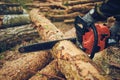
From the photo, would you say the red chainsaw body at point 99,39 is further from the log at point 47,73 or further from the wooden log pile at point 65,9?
the wooden log pile at point 65,9

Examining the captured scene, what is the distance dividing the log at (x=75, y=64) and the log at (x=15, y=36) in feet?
5.42

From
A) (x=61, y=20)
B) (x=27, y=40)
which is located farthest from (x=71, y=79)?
(x=61, y=20)

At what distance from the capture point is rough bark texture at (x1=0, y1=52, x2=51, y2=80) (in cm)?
335

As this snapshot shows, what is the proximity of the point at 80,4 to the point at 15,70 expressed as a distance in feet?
14.5

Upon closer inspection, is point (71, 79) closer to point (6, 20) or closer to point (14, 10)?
point (6, 20)

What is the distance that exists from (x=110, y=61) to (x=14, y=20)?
104 inches

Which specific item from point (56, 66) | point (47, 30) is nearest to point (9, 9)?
point (47, 30)

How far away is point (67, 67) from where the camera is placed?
9.89ft

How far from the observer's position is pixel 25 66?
3.52 m

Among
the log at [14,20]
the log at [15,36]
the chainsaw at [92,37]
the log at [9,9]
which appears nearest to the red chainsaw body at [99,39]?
the chainsaw at [92,37]

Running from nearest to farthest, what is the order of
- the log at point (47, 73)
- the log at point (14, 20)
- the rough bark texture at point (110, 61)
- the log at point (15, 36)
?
the log at point (47, 73), the rough bark texture at point (110, 61), the log at point (15, 36), the log at point (14, 20)

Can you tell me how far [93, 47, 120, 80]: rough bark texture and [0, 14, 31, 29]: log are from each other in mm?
2226

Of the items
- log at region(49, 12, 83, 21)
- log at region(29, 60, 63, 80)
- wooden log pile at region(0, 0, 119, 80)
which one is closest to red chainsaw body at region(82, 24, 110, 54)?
wooden log pile at region(0, 0, 119, 80)

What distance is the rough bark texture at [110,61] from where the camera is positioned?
375 cm
